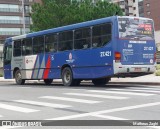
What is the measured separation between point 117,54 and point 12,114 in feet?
28.2

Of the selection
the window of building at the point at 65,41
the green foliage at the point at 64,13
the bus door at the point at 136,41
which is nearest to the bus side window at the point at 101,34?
the bus door at the point at 136,41

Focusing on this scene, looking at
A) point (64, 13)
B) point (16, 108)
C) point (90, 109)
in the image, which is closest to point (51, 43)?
point (16, 108)

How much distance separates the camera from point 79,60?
21.4m

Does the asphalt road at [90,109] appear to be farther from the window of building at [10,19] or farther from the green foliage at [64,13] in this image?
the window of building at [10,19]

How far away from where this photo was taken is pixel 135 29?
20.0 metres

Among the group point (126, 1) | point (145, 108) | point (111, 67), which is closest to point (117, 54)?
point (111, 67)

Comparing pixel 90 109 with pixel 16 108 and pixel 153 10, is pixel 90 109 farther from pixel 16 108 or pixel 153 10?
pixel 153 10

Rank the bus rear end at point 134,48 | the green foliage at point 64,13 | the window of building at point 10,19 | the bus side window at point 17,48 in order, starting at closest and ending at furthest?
the bus rear end at point 134,48, the bus side window at point 17,48, the green foliage at point 64,13, the window of building at point 10,19

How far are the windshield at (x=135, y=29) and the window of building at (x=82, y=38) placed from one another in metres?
1.91

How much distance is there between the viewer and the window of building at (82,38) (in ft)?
68.0

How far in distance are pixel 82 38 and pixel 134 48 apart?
2.84 m

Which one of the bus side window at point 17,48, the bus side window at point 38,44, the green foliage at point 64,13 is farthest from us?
the green foliage at point 64,13

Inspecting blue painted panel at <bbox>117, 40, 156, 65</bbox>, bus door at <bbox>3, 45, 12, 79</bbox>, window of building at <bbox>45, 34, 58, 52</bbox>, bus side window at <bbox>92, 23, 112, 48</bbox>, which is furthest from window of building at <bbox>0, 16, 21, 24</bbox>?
blue painted panel at <bbox>117, 40, 156, 65</bbox>

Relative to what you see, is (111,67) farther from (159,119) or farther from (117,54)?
(159,119)
